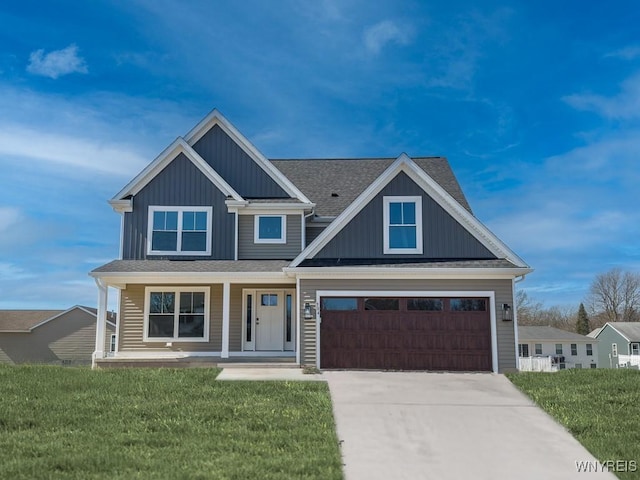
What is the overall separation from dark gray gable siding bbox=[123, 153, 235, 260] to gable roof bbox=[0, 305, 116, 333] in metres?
19.0

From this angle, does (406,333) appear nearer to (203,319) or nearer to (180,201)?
(203,319)

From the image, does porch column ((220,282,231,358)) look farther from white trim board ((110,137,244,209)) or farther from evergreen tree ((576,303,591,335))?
evergreen tree ((576,303,591,335))

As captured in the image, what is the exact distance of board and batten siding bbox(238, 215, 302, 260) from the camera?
18.8 m

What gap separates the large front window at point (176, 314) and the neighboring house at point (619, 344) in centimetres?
4188

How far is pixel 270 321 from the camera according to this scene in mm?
18500

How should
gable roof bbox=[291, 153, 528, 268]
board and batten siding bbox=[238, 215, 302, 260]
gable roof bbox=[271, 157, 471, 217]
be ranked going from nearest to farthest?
1. gable roof bbox=[291, 153, 528, 268]
2. board and batten siding bbox=[238, 215, 302, 260]
3. gable roof bbox=[271, 157, 471, 217]

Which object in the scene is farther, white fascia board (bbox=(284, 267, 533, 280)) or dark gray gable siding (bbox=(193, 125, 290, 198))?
dark gray gable siding (bbox=(193, 125, 290, 198))

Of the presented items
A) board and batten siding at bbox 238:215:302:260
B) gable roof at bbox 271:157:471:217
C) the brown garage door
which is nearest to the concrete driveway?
the brown garage door

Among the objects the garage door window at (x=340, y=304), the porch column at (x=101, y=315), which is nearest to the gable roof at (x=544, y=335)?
the garage door window at (x=340, y=304)

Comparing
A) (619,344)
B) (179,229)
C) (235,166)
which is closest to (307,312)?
(179,229)

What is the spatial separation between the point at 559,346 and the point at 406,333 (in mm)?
43367

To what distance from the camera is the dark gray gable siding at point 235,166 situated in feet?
63.6

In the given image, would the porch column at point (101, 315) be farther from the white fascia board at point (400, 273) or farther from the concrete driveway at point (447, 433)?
the concrete driveway at point (447, 433)

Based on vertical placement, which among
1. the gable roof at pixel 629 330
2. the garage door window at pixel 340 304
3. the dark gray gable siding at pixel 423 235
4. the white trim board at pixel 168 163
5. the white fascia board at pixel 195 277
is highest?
the white trim board at pixel 168 163
